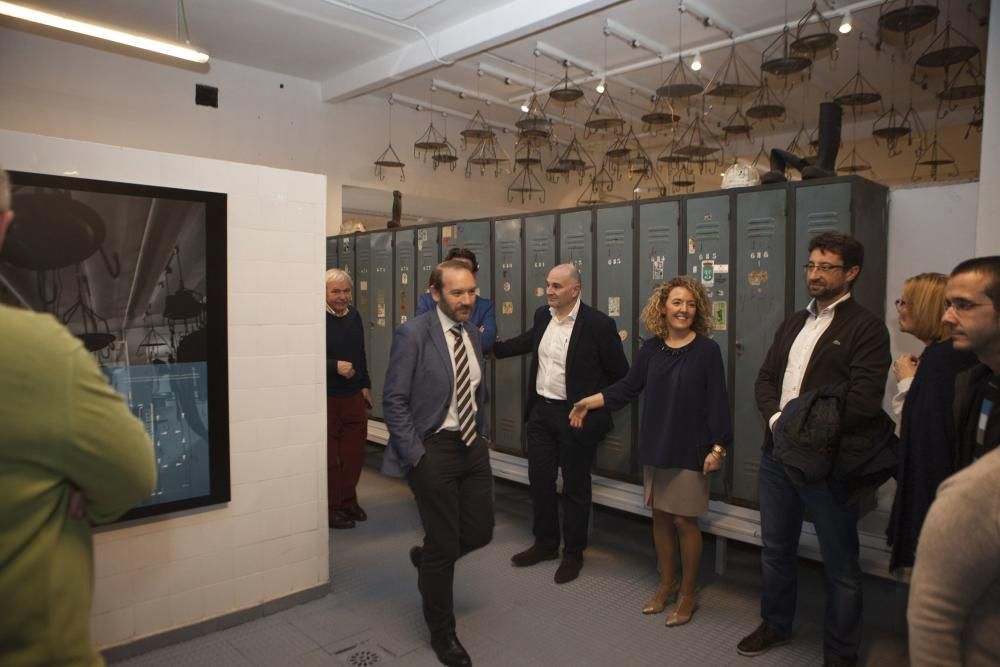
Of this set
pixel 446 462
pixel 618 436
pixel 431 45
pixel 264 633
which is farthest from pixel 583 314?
pixel 431 45

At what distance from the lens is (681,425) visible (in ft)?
9.85

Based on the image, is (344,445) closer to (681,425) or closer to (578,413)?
(578,413)

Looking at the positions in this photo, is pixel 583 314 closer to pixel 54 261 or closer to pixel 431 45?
pixel 54 261

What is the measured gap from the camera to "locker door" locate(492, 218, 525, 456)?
15.6ft

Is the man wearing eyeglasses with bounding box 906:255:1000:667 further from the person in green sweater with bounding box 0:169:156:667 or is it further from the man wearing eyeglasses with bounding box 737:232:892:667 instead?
the man wearing eyeglasses with bounding box 737:232:892:667

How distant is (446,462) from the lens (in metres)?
2.75

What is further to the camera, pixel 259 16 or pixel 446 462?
pixel 259 16

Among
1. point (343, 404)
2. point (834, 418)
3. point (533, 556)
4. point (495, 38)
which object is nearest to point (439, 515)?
point (533, 556)

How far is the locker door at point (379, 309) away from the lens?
6109mm

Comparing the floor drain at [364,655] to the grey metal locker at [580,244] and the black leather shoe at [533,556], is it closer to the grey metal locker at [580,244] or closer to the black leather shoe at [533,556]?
the black leather shoe at [533,556]

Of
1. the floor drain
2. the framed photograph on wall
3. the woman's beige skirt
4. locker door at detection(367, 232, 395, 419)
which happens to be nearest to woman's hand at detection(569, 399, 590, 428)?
the woman's beige skirt

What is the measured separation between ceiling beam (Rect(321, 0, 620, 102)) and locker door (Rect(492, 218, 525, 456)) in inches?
86.6

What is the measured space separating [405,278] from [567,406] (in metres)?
2.78

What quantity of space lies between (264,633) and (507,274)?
2837mm
